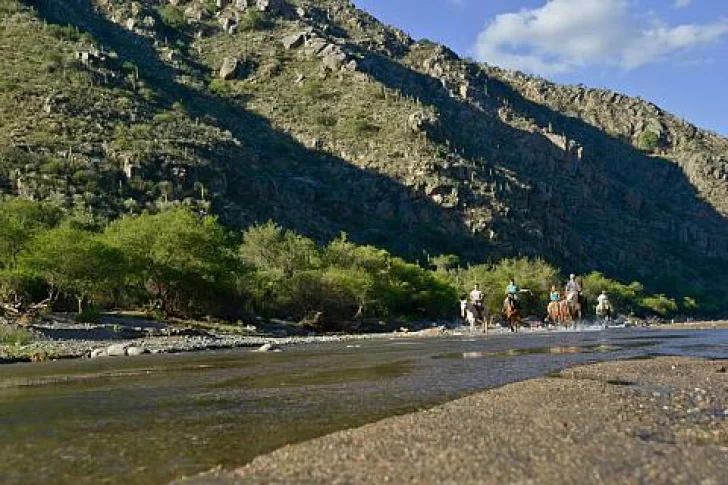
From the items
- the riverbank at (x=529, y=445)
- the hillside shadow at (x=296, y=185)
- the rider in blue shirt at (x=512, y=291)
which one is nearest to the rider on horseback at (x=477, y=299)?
the rider in blue shirt at (x=512, y=291)

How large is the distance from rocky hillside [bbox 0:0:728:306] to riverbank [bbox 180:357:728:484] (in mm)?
67198

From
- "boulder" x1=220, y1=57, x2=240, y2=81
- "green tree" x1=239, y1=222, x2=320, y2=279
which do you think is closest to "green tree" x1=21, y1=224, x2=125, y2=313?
"green tree" x1=239, y1=222, x2=320, y2=279

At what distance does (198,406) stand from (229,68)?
12994 centimetres

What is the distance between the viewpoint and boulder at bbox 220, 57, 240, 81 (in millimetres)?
133375

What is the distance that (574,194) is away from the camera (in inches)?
5546

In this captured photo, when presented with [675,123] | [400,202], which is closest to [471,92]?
[400,202]

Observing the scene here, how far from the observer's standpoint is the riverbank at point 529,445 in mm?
6008

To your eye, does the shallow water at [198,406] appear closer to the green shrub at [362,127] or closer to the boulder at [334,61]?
the green shrub at [362,127]

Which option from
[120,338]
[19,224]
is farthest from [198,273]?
[120,338]

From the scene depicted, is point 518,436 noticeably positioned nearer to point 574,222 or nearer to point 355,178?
point 355,178

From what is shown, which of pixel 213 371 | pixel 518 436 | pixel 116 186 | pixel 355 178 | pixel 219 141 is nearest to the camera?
pixel 518 436

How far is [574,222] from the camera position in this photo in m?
133

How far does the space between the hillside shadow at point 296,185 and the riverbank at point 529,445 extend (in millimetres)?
80895

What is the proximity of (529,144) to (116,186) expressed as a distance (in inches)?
3428
